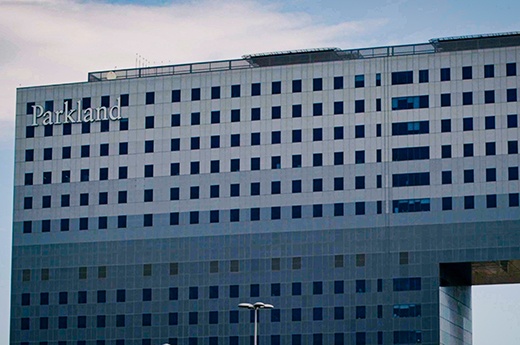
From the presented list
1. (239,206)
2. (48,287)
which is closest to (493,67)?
(239,206)

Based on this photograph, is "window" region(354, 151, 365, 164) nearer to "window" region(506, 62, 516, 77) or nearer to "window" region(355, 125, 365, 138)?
"window" region(355, 125, 365, 138)

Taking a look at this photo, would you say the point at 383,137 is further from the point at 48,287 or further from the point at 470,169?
the point at 48,287

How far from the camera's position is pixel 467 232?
406 ft

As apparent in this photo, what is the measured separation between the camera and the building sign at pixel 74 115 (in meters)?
138

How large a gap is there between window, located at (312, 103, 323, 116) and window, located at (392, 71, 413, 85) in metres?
7.52

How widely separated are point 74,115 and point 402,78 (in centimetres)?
3487

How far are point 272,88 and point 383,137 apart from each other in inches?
499

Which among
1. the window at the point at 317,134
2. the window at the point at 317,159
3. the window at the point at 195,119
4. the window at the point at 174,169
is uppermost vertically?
the window at the point at 195,119

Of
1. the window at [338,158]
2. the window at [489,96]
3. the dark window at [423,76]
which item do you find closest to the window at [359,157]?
the window at [338,158]

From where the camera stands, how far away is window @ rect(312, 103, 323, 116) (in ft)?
428

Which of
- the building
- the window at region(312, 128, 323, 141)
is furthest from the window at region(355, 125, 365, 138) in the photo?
the window at region(312, 128, 323, 141)

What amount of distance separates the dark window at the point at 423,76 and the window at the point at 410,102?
1.58m

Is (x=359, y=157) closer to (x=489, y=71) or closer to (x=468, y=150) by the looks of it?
(x=468, y=150)

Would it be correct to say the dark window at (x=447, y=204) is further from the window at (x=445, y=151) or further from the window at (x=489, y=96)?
the window at (x=489, y=96)
